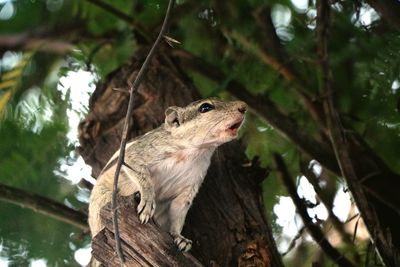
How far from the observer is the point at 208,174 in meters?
3.68

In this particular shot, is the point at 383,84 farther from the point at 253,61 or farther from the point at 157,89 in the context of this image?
the point at 157,89

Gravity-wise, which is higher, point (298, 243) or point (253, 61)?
point (253, 61)

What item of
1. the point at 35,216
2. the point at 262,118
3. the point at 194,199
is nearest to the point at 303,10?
the point at 262,118

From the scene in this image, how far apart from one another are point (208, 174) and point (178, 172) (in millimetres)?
407

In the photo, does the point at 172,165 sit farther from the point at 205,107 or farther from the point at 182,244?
the point at 182,244

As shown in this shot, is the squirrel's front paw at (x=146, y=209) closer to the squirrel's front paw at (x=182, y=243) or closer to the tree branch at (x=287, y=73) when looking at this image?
the squirrel's front paw at (x=182, y=243)

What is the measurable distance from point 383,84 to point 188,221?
1.04m

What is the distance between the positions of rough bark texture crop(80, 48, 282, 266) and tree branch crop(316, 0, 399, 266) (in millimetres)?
419

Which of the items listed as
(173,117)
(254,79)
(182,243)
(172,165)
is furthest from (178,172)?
(254,79)

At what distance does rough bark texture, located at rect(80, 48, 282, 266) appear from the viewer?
333 centimetres

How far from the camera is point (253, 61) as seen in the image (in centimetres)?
391

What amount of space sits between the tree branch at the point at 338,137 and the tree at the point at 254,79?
0.35ft

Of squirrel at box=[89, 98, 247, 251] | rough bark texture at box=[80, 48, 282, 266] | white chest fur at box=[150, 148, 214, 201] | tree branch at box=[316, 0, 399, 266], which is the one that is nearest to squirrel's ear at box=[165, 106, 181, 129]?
squirrel at box=[89, 98, 247, 251]

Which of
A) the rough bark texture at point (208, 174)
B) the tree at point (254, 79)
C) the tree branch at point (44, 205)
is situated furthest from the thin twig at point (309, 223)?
the tree branch at point (44, 205)
